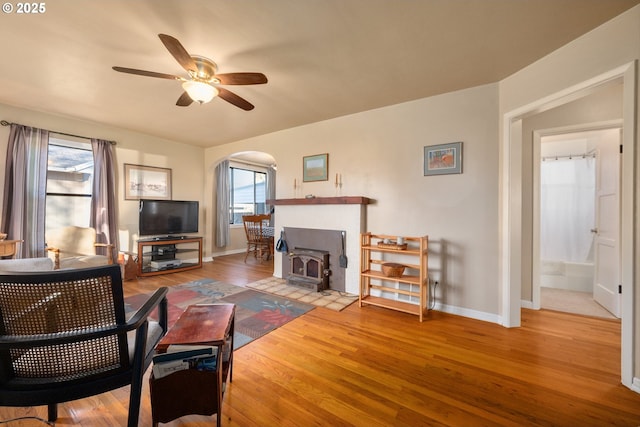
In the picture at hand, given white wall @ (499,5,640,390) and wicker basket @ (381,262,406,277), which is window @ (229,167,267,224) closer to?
wicker basket @ (381,262,406,277)

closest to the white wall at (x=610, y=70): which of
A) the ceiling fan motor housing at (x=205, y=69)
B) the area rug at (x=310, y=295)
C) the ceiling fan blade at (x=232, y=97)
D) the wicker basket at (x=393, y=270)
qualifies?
the wicker basket at (x=393, y=270)

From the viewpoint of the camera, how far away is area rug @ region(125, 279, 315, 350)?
2.37 m

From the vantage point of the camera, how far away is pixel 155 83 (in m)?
2.65

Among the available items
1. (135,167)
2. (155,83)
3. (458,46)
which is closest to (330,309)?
(458,46)

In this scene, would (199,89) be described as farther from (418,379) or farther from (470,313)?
(470,313)

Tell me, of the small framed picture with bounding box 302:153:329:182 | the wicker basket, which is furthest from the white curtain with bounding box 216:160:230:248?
the wicker basket

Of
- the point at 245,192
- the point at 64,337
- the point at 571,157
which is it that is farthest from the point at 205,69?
the point at 571,157

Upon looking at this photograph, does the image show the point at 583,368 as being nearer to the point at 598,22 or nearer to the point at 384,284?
the point at 384,284

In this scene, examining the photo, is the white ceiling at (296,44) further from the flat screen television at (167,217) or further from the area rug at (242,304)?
the area rug at (242,304)

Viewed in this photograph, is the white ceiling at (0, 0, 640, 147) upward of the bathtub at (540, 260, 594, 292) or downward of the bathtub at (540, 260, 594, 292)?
upward

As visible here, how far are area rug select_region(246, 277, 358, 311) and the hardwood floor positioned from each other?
423 mm

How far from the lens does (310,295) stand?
3.28 metres

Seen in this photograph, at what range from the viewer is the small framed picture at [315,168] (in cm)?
374

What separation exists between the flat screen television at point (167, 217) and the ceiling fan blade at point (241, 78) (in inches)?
135
